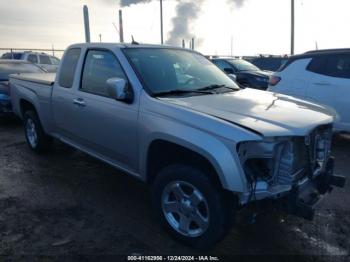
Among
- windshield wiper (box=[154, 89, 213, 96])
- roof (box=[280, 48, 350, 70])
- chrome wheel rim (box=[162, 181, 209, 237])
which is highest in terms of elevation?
roof (box=[280, 48, 350, 70])

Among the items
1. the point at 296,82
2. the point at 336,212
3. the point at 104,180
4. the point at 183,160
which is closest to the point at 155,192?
the point at 183,160

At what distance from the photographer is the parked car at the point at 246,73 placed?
1273 centimetres

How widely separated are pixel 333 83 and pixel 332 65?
14.3 inches

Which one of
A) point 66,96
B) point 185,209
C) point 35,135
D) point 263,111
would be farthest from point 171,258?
point 35,135

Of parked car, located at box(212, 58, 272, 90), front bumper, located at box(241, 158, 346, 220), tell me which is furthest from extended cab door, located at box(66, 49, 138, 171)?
parked car, located at box(212, 58, 272, 90)

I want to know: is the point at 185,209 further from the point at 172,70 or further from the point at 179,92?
the point at 172,70

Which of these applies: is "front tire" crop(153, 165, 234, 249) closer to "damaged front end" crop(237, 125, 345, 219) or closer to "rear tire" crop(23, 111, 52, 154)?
"damaged front end" crop(237, 125, 345, 219)

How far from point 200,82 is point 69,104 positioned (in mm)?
1761

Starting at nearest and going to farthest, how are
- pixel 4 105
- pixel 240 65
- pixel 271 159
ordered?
1. pixel 271 159
2. pixel 4 105
3. pixel 240 65

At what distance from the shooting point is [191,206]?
3.33 metres

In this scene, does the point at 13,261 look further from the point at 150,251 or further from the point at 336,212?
the point at 336,212

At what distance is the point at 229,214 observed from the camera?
314 centimetres

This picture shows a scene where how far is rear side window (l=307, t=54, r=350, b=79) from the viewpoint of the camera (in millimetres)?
6641

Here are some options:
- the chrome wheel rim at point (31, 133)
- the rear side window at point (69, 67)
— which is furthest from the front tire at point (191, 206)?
the chrome wheel rim at point (31, 133)
